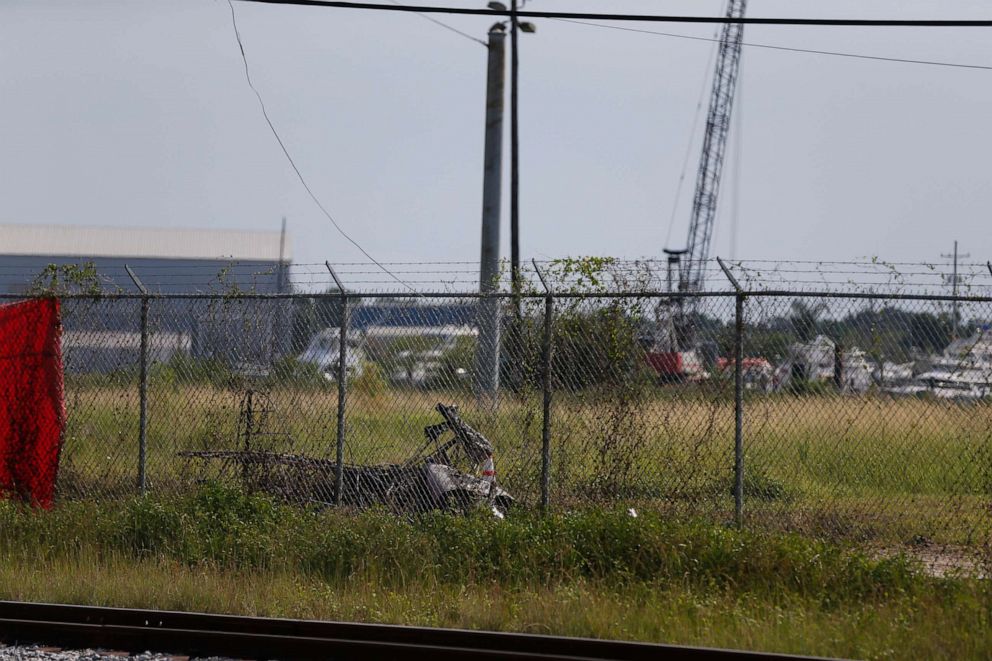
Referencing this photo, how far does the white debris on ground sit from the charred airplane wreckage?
311 centimetres

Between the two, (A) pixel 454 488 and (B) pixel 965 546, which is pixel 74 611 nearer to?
(A) pixel 454 488

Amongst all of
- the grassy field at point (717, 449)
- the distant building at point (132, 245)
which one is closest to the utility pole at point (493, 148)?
the grassy field at point (717, 449)

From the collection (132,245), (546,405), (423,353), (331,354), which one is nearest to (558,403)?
(546,405)

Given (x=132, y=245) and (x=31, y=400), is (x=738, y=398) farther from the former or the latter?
(x=132, y=245)

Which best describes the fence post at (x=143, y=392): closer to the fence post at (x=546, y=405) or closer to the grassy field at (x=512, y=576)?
the grassy field at (x=512, y=576)

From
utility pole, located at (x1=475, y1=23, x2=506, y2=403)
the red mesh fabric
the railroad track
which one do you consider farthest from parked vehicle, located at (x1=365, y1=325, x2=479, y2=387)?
utility pole, located at (x1=475, y1=23, x2=506, y2=403)

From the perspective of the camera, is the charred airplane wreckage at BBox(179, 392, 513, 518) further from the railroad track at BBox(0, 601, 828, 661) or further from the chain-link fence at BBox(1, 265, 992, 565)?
the railroad track at BBox(0, 601, 828, 661)

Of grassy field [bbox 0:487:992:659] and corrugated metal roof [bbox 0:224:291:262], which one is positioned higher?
corrugated metal roof [bbox 0:224:291:262]

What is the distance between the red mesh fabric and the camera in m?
11.8

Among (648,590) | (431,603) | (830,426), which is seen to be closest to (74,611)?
(431,603)

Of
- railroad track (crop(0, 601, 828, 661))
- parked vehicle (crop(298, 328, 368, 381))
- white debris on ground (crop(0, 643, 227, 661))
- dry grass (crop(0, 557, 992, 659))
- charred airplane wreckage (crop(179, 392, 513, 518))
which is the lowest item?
white debris on ground (crop(0, 643, 227, 661))

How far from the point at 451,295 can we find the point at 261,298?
198 cm

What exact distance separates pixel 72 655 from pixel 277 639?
1417 millimetres

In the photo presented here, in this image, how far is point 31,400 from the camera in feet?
39.5
